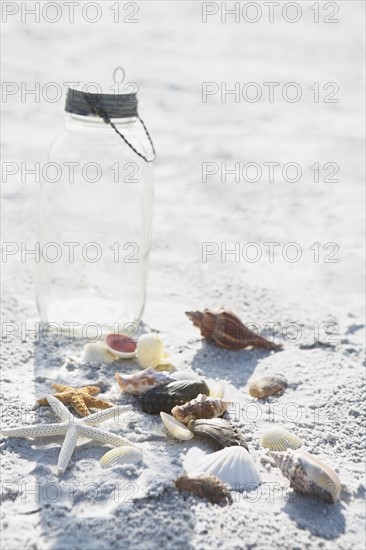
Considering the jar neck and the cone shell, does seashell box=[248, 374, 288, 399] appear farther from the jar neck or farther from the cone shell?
the jar neck

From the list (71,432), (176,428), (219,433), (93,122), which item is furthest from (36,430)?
(93,122)

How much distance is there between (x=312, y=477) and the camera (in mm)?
2018

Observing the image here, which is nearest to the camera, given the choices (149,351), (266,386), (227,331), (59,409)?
(59,409)

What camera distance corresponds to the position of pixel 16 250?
382 cm

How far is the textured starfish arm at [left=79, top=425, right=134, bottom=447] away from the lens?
7.21ft

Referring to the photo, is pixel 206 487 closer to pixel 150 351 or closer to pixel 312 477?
pixel 312 477

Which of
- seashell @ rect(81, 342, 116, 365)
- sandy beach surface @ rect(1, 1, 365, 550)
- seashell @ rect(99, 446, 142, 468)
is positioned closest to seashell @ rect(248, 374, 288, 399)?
sandy beach surface @ rect(1, 1, 365, 550)

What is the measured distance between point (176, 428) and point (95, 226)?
4.21ft

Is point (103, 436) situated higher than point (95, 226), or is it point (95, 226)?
point (95, 226)

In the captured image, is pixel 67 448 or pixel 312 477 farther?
pixel 67 448

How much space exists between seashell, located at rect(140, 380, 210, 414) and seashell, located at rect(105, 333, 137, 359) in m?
0.41

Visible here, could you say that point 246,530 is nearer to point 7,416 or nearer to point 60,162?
point 7,416

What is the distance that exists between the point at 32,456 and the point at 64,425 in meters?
0.11

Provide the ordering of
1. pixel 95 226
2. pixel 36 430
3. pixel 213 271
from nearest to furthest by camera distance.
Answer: pixel 36 430
pixel 95 226
pixel 213 271
